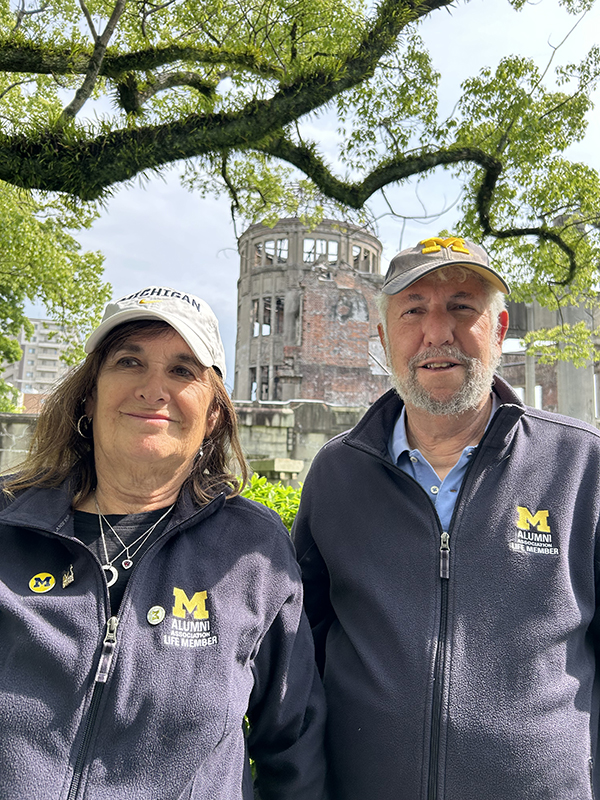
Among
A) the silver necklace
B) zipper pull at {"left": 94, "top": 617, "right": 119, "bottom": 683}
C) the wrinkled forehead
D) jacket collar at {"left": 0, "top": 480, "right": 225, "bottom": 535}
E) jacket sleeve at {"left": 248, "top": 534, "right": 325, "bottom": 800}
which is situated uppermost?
the wrinkled forehead

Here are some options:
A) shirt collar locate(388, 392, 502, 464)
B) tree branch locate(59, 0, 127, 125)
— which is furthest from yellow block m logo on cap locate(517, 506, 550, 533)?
tree branch locate(59, 0, 127, 125)

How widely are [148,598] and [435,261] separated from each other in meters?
1.66

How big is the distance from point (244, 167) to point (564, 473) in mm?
9761

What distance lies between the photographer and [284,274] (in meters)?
35.2

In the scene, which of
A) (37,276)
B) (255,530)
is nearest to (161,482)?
(255,530)

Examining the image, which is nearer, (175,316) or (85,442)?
(175,316)

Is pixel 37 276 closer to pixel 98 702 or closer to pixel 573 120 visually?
pixel 573 120

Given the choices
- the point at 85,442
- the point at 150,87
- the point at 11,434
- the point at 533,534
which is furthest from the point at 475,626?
the point at 11,434

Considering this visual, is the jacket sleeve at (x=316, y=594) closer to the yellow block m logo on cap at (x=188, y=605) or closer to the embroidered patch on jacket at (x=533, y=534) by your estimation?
the yellow block m logo on cap at (x=188, y=605)

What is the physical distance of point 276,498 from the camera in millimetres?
4777

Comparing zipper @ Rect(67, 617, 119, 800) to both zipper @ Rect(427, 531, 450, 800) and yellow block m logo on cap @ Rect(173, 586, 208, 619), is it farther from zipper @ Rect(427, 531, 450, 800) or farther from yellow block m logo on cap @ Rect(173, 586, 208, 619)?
zipper @ Rect(427, 531, 450, 800)

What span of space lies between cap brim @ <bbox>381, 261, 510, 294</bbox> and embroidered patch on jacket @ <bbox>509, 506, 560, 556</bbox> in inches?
37.4

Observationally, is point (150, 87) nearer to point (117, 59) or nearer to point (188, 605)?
point (117, 59)

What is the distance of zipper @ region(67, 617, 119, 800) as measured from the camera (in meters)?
1.68
